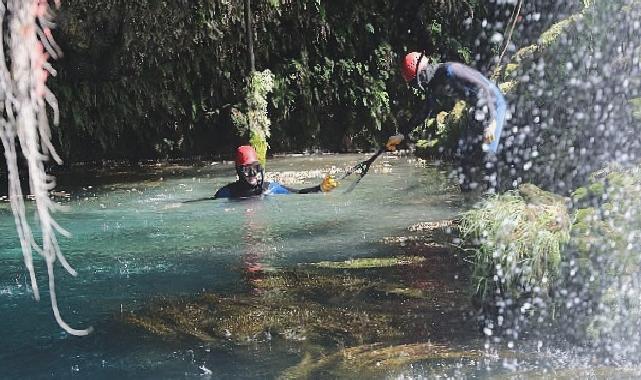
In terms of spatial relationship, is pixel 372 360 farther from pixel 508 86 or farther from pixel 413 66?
pixel 413 66

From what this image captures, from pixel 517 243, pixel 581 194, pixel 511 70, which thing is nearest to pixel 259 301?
pixel 517 243

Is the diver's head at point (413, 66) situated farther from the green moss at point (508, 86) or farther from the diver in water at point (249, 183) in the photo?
the diver in water at point (249, 183)

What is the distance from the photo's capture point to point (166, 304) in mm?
5410

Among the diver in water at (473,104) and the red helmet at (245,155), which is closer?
the diver in water at (473,104)

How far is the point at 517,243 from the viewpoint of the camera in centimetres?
432

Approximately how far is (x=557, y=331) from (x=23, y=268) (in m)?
4.94

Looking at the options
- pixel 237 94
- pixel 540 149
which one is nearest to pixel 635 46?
pixel 540 149

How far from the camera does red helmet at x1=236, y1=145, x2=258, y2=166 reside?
9.20 metres

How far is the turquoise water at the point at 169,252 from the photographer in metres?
4.29

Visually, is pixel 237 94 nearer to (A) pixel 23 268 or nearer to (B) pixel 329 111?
(B) pixel 329 111

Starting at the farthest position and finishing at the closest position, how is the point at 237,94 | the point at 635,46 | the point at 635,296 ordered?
the point at 237,94 < the point at 635,46 < the point at 635,296

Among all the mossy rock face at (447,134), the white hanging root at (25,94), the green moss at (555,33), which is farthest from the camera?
the mossy rock face at (447,134)

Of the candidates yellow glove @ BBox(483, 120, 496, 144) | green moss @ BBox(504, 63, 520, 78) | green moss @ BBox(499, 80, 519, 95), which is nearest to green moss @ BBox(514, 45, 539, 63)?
green moss @ BBox(504, 63, 520, 78)

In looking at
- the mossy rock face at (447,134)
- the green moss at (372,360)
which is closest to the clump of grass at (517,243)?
the green moss at (372,360)
